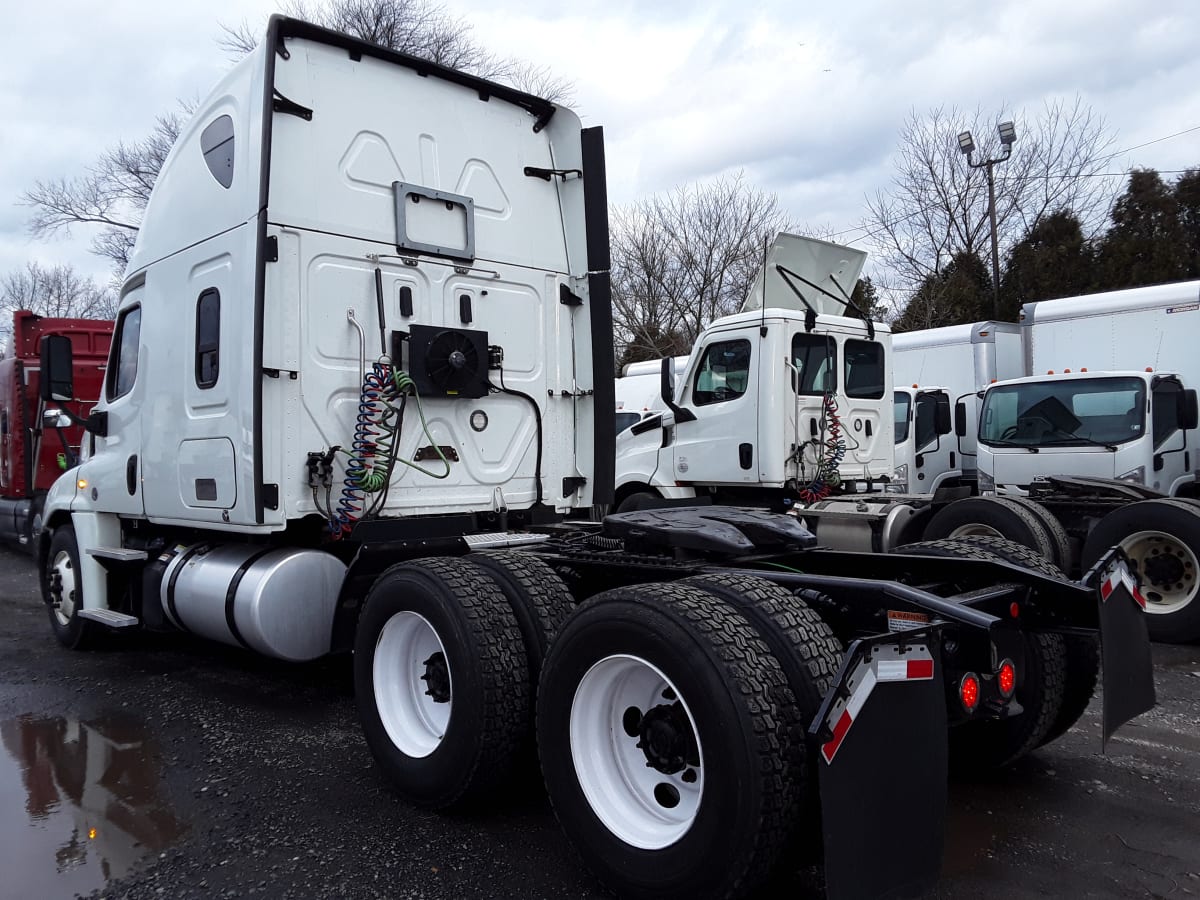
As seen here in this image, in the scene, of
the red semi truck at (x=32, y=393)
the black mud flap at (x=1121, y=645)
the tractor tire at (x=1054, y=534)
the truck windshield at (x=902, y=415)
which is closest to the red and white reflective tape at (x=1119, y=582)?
the black mud flap at (x=1121, y=645)

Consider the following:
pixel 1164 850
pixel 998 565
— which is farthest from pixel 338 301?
pixel 1164 850

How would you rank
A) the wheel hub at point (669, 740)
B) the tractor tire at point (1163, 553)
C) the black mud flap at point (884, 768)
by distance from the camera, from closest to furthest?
the black mud flap at point (884, 768)
the wheel hub at point (669, 740)
the tractor tire at point (1163, 553)

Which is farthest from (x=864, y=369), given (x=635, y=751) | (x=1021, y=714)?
(x=635, y=751)

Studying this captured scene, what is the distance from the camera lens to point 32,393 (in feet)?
37.2

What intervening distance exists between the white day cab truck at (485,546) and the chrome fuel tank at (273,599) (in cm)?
2

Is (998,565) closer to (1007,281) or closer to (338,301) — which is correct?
(338,301)

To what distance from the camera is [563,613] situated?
12.8ft

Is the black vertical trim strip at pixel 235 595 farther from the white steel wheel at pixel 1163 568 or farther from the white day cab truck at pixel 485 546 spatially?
the white steel wheel at pixel 1163 568

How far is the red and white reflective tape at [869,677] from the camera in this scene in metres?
2.50

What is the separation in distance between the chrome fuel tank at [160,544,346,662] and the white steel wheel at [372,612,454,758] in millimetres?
910

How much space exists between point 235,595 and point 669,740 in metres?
3.08

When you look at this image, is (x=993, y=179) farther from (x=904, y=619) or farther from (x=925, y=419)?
(x=904, y=619)

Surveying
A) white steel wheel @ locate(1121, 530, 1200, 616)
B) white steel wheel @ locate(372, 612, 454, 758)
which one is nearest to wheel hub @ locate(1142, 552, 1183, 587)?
white steel wheel @ locate(1121, 530, 1200, 616)

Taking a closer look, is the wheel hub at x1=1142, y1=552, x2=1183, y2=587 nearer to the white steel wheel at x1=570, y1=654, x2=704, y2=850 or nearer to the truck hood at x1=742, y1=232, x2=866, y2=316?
the truck hood at x1=742, y1=232, x2=866, y2=316
